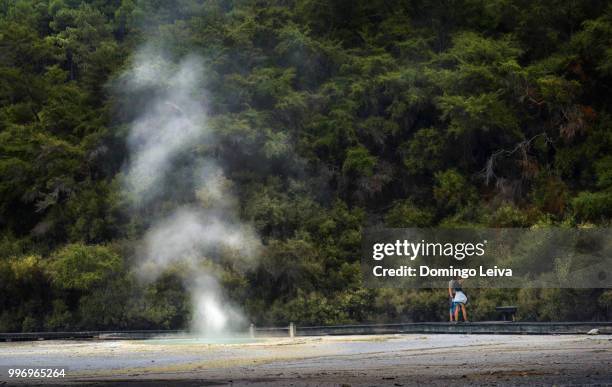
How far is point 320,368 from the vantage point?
1173 cm

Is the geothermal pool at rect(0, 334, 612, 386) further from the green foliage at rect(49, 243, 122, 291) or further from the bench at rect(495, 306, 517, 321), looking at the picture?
the green foliage at rect(49, 243, 122, 291)

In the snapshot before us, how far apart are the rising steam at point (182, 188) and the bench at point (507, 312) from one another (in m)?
9.71

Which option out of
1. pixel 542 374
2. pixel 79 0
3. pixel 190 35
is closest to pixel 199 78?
pixel 190 35

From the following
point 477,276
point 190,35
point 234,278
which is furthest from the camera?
point 190,35

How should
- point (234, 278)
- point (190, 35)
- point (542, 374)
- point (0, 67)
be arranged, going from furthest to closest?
point (0, 67)
point (190, 35)
point (234, 278)
point (542, 374)

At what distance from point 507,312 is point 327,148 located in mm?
13503

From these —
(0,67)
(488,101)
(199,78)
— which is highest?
(0,67)

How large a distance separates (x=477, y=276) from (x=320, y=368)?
18532mm

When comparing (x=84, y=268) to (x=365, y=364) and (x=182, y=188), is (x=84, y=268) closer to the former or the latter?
(x=182, y=188)

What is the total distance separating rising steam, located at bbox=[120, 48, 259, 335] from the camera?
104 ft

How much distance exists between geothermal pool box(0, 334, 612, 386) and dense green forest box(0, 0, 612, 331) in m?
12.9

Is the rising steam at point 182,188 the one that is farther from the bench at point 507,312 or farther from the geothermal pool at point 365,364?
the geothermal pool at point 365,364

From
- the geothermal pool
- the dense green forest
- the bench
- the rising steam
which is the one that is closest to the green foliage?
the dense green forest

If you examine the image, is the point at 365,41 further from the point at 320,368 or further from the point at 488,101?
the point at 320,368
